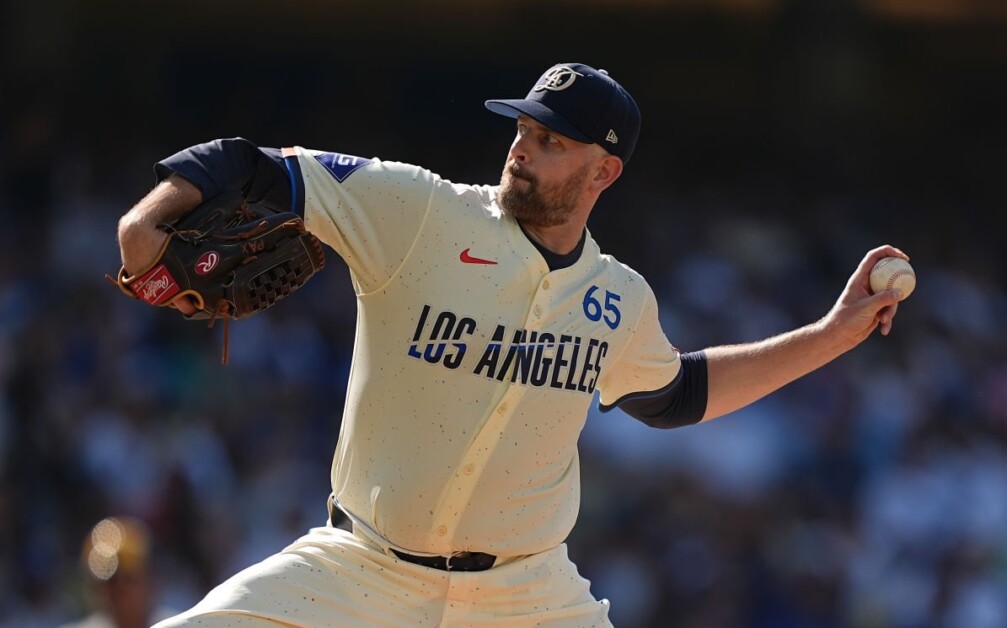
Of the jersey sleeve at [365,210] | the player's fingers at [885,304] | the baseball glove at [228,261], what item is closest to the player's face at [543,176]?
the jersey sleeve at [365,210]

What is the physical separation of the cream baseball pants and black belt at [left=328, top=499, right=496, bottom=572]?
0.02 m

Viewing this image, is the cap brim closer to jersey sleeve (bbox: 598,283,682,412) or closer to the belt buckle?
jersey sleeve (bbox: 598,283,682,412)

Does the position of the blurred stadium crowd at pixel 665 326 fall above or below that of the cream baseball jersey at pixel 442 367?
below

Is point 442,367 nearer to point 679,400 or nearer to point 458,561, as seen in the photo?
point 458,561

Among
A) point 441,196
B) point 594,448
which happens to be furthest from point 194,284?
point 594,448

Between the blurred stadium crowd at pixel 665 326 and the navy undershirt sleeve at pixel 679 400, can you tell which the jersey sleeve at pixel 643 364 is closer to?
the navy undershirt sleeve at pixel 679 400

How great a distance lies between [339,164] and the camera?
3.70m

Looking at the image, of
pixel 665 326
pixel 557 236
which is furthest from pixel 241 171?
pixel 665 326

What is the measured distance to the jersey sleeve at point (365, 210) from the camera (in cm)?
366

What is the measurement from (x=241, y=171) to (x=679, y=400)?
153 cm

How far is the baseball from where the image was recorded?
436 cm

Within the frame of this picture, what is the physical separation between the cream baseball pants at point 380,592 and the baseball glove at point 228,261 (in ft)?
2.04

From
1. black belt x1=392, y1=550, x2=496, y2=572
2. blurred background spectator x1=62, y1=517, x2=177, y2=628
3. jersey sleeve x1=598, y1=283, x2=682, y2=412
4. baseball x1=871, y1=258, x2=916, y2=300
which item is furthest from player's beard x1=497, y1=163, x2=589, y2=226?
blurred background spectator x1=62, y1=517, x2=177, y2=628

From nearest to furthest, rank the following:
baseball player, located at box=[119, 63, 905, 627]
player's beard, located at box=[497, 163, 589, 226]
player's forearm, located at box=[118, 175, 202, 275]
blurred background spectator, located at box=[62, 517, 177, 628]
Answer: player's forearm, located at box=[118, 175, 202, 275]
baseball player, located at box=[119, 63, 905, 627]
player's beard, located at box=[497, 163, 589, 226]
blurred background spectator, located at box=[62, 517, 177, 628]
